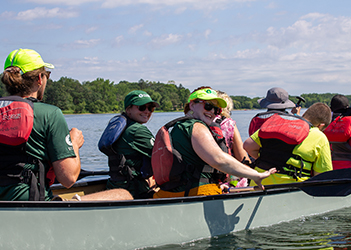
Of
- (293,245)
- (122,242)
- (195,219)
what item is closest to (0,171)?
(122,242)

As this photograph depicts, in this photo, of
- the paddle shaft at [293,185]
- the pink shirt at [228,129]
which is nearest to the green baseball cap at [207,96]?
the pink shirt at [228,129]

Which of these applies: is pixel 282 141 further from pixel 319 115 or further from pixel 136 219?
pixel 136 219

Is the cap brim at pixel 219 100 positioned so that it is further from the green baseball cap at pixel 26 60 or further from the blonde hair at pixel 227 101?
the green baseball cap at pixel 26 60

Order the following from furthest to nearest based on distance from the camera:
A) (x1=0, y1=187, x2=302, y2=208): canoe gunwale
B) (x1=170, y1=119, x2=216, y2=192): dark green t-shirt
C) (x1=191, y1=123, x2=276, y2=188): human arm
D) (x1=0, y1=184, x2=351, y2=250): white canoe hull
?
(x1=170, y1=119, x2=216, y2=192): dark green t-shirt < (x1=191, y1=123, x2=276, y2=188): human arm < (x1=0, y1=184, x2=351, y2=250): white canoe hull < (x1=0, y1=187, x2=302, y2=208): canoe gunwale

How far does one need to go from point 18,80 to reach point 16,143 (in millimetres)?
487

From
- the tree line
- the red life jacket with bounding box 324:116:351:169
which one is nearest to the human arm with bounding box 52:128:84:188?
the red life jacket with bounding box 324:116:351:169

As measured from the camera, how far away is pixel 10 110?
2812 mm

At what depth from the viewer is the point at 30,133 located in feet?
9.16

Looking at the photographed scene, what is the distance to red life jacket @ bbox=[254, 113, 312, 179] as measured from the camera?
4.30 metres

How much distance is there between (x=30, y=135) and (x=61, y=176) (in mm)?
390

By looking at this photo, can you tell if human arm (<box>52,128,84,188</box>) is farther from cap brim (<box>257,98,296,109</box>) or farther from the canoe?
cap brim (<box>257,98,296,109</box>)

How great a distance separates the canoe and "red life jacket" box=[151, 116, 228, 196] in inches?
8.7

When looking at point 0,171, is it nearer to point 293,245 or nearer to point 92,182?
point 92,182

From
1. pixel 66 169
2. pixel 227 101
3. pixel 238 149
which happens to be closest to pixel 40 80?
pixel 66 169
